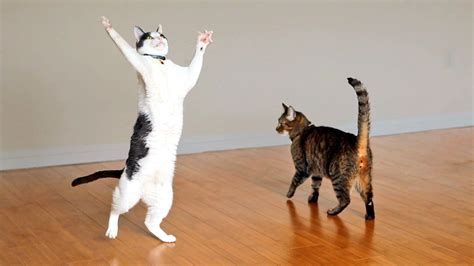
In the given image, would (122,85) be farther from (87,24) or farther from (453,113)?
(453,113)

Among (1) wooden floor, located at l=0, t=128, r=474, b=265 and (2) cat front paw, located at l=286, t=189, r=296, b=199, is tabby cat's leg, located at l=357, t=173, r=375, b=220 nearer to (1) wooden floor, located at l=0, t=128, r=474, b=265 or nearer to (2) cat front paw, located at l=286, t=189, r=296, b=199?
(1) wooden floor, located at l=0, t=128, r=474, b=265

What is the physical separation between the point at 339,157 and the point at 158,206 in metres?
0.95

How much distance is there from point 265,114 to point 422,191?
1.72 meters

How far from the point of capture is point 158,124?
320cm

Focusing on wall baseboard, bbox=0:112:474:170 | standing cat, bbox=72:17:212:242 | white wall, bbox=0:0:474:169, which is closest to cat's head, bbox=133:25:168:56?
standing cat, bbox=72:17:212:242

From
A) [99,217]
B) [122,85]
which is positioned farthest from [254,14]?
[99,217]

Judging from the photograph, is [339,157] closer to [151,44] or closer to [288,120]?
[288,120]

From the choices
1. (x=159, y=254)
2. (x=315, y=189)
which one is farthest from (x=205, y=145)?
(x=159, y=254)

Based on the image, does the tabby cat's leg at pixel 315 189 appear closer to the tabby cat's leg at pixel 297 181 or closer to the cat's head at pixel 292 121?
the tabby cat's leg at pixel 297 181

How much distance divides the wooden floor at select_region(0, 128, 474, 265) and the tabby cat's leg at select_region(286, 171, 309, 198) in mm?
43

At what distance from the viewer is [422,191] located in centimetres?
419

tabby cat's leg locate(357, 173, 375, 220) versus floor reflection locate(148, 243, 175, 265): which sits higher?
tabby cat's leg locate(357, 173, 375, 220)

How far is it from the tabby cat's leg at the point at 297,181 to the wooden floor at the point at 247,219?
43 millimetres

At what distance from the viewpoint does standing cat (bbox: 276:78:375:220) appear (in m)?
3.58
